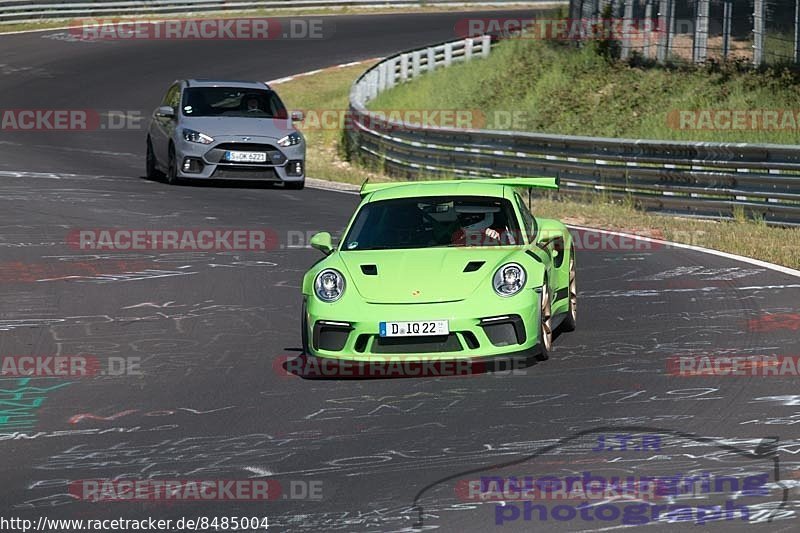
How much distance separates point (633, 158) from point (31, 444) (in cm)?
1353

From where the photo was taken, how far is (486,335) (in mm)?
9484

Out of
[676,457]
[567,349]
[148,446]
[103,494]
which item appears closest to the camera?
[103,494]

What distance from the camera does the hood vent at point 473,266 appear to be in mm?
9898

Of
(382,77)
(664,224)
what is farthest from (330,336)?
(382,77)

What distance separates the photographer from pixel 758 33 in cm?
2703

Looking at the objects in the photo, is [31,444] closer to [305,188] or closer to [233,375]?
[233,375]

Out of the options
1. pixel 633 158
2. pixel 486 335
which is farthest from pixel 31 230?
pixel 486 335

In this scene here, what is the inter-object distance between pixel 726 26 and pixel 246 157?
10503mm

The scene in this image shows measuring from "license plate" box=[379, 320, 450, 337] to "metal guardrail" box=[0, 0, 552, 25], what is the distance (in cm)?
3908

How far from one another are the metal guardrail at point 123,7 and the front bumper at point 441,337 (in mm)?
38854

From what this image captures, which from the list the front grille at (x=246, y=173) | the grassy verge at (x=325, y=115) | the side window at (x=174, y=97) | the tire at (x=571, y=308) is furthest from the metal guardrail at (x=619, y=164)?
the side window at (x=174, y=97)
